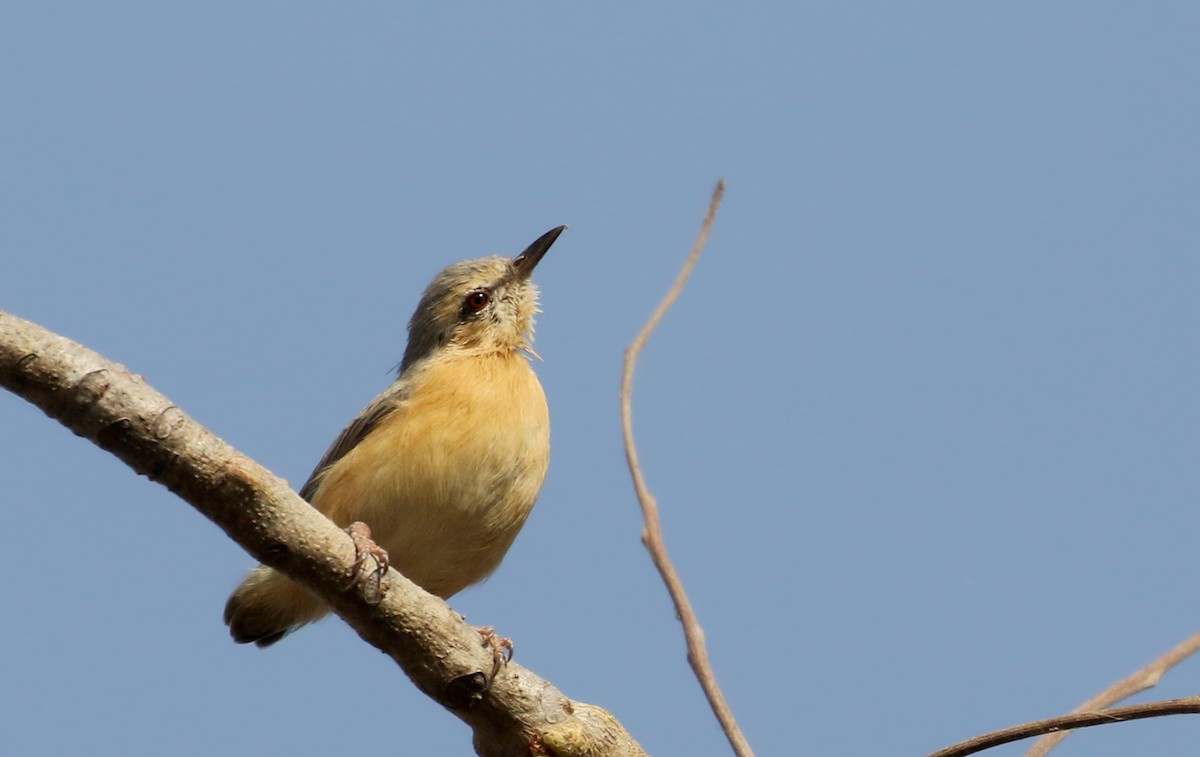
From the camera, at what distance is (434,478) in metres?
6.16

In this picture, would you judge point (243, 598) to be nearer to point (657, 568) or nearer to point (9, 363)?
point (657, 568)

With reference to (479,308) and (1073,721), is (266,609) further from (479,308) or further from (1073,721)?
(1073,721)

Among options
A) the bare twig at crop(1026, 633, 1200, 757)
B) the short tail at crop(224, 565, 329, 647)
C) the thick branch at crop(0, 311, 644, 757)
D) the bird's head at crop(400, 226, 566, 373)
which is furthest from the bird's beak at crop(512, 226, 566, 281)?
the bare twig at crop(1026, 633, 1200, 757)

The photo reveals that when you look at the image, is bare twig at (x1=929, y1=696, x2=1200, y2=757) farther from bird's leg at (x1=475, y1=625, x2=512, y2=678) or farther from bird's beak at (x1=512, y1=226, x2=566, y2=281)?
bird's beak at (x1=512, y1=226, x2=566, y2=281)

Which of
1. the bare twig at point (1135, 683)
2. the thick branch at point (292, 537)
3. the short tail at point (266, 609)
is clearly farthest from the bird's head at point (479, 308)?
the bare twig at point (1135, 683)

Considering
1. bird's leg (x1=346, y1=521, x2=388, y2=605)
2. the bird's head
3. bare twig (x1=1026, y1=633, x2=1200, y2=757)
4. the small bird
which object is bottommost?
bare twig (x1=1026, y1=633, x2=1200, y2=757)

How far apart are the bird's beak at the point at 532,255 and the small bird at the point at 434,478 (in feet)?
2.84

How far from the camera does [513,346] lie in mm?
7477

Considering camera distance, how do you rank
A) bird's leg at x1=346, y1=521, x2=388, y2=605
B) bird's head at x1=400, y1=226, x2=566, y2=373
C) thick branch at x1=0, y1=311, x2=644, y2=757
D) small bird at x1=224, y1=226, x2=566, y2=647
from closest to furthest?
thick branch at x1=0, y1=311, x2=644, y2=757
bird's leg at x1=346, y1=521, x2=388, y2=605
small bird at x1=224, y1=226, x2=566, y2=647
bird's head at x1=400, y1=226, x2=566, y2=373

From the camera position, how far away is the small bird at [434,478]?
617 cm

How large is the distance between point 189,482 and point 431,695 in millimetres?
1299

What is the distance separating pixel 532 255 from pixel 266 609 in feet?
9.21

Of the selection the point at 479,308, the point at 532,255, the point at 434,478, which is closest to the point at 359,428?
the point at 434,478

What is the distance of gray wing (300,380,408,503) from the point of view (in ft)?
21.9
